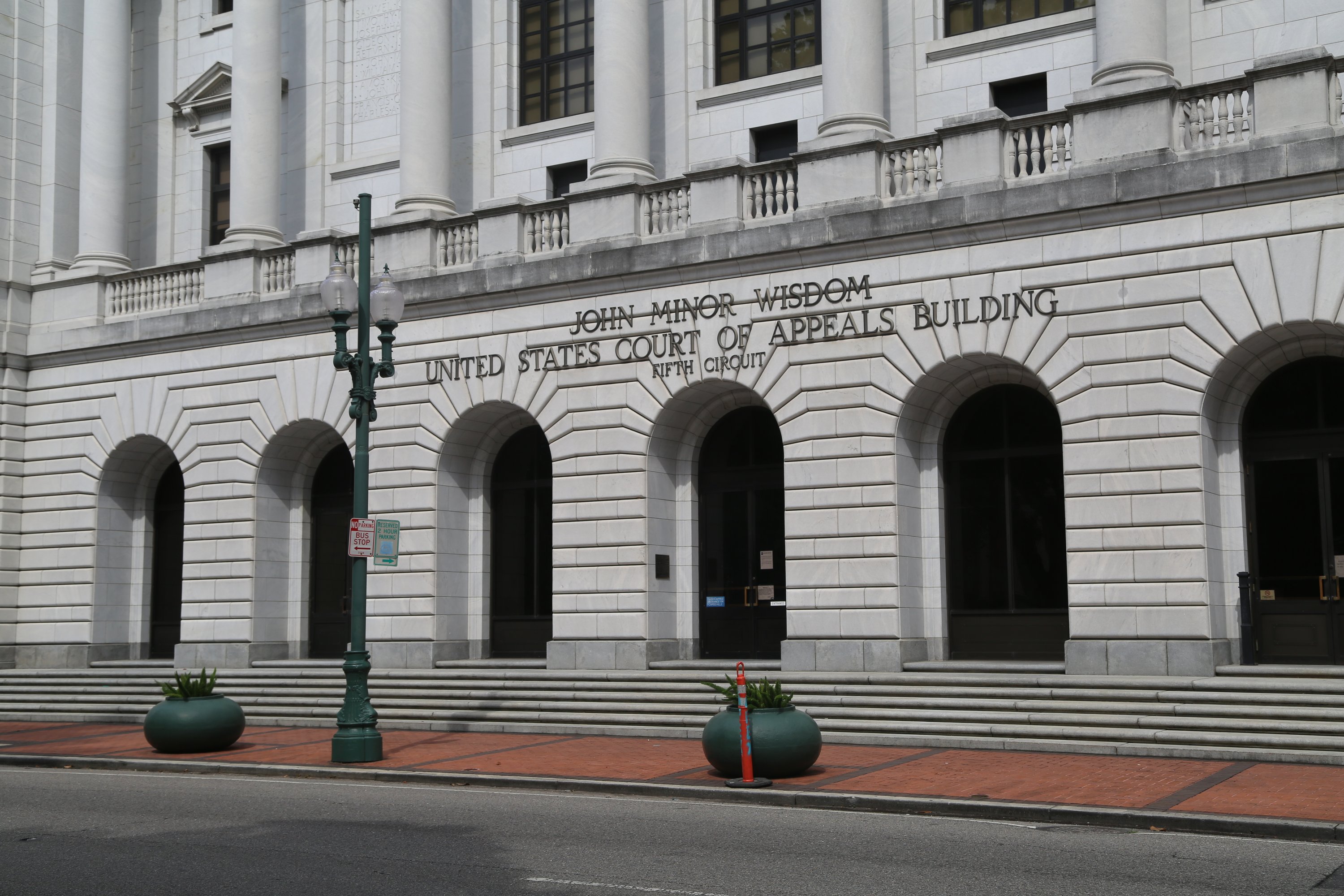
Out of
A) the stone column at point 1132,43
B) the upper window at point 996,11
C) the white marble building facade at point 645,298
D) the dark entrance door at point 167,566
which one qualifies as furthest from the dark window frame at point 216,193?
the stone column at point 1132,43

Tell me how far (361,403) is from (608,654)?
7969mm

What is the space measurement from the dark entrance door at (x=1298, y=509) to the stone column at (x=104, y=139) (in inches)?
1007

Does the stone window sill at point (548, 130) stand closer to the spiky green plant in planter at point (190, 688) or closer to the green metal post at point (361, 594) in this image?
the green metal post at point (361, 594)

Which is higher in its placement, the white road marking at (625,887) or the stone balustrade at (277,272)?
the stone balustrade at (277,272)

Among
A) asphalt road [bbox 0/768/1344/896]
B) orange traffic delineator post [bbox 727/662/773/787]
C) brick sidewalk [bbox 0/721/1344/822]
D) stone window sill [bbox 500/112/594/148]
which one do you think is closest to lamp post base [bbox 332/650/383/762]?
brick sidewalk [bbox 0/721/1344/822]

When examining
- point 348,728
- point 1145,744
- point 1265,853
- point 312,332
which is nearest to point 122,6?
point 312,332

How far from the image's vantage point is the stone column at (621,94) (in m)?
27.3

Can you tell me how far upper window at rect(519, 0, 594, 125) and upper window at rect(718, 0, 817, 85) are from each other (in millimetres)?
3218

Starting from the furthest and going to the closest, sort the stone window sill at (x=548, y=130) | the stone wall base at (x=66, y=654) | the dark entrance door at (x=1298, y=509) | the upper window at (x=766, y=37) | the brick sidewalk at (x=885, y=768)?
the stone wall base at (x=66, y=654), the stone window sill at (x=548, y=130), the upper window at (x=766, y=37), the dark entrance door at (x=1298, y=509), the brick sidewalk at (x=885, y=768)

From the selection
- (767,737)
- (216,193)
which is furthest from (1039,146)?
(216,193)

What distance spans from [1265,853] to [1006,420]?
1333 cm

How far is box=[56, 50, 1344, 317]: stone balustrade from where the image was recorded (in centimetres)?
2080

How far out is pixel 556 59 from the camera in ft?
102

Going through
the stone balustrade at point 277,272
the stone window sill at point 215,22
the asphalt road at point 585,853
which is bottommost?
the asphalt road at point 585,853
